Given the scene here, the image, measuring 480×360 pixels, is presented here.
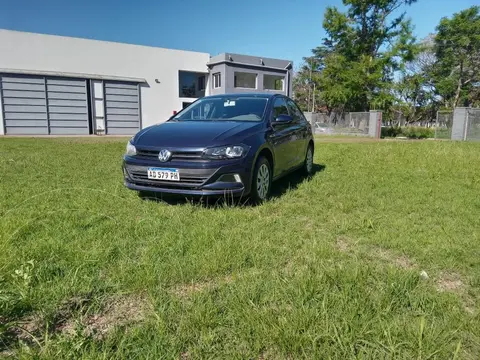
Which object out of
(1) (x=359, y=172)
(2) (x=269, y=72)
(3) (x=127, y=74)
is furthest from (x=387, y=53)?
(1) (x=359, y=172)

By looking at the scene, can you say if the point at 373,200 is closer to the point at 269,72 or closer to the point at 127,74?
the point at 127,74

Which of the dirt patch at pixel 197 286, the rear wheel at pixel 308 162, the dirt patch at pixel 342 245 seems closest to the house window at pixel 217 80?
the rear wheel at pixel 308 162

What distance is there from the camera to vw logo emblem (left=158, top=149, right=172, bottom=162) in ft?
13.6

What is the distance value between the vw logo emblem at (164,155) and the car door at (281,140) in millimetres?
1478

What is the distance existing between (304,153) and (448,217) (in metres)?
3.01

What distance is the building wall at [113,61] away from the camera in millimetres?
23781

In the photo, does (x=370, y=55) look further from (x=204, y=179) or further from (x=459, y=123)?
(x=204, y=179)

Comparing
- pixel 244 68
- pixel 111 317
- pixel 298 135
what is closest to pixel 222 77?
pixel 244 68

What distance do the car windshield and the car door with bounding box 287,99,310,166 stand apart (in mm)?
946

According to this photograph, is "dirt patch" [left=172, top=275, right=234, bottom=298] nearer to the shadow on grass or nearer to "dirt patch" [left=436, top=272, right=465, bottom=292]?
"dirt patch" [left=436, top=272, right=465, bottom=292]

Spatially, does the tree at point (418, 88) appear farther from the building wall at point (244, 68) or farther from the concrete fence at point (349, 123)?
the building wall at point (244, 68)

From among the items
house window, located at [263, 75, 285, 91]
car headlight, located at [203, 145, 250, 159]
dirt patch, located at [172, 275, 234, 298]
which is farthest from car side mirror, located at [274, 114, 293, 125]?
house window, located at [263, 75, 285, 91]

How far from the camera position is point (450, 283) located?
2496 mm

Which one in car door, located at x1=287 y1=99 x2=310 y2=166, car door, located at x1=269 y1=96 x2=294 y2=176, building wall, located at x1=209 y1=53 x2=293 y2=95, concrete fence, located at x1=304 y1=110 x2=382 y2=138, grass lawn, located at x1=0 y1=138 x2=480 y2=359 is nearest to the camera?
grass lawn, located at x1=0 y1=138 x2=480 y2=359
